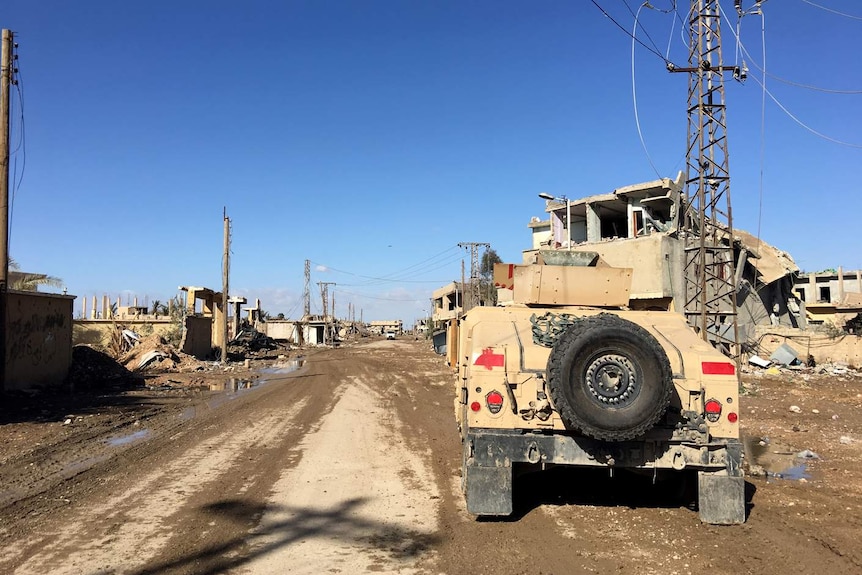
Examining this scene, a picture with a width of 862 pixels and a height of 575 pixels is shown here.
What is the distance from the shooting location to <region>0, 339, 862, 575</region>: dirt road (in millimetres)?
4668

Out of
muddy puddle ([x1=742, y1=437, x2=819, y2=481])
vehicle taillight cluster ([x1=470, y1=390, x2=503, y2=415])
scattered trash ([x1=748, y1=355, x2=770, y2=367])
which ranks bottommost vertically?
muddy puddle ([x1=742, y1=437, x2=819, y2=481])

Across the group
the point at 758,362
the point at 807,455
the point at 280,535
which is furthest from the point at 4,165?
the point at 758,362

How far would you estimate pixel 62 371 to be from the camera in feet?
58.3

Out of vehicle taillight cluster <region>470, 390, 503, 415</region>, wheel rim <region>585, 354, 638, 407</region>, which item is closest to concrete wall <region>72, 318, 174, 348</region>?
vehicle taillight cluster <region>470, 390, 503, 415</region>

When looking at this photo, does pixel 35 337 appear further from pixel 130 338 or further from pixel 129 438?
pixel 130 338

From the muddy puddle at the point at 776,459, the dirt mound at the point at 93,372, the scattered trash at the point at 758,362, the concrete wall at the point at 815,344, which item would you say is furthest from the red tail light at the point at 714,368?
the concrete wall at the point at 815,344

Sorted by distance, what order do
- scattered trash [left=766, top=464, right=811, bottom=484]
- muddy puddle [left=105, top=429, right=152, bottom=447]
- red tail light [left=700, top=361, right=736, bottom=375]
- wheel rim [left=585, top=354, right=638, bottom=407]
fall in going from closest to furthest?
wheel rim [left=585, top=354, right=638, bottom=407] < red tail light [left=700, top=361, right=736, bottom=375] < scattered trash [left=766, top=464, right=811, bottom=484] < muddy puddle [left=105, top=429, right=152, bottom=447]

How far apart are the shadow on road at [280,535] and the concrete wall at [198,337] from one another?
24.9 meters

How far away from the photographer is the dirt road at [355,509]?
184 inches

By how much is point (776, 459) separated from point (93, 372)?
779 inches

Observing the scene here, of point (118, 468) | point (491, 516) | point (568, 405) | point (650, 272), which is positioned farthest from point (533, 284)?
point (650, 272)

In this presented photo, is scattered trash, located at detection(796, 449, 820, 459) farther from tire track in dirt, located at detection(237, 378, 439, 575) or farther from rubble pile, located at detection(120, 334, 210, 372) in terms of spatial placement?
rubble pile, located at detection(120, 334, 210, 372)

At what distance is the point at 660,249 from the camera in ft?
90.9

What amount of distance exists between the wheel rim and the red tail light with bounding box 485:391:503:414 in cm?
85
